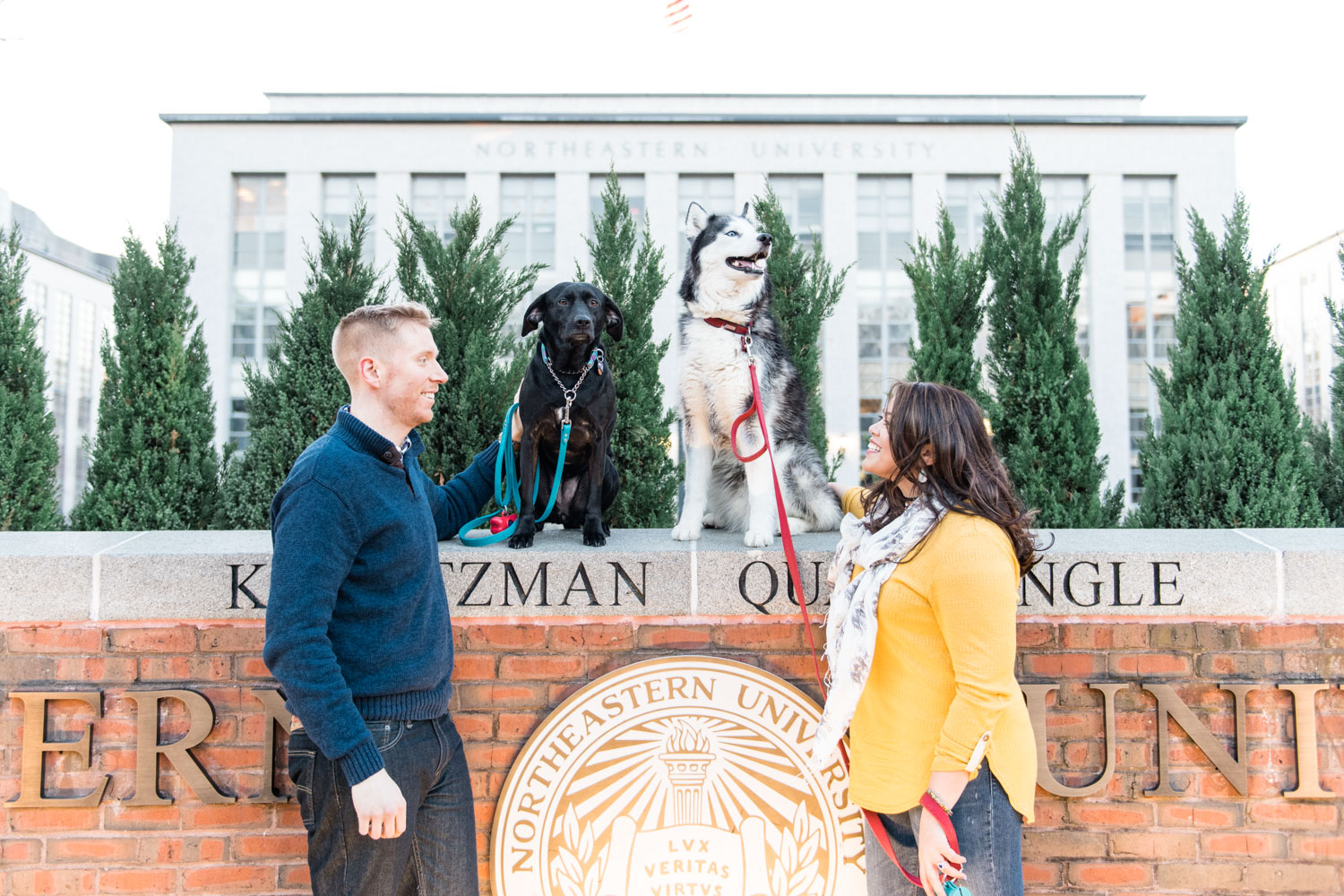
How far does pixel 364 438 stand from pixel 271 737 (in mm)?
1484

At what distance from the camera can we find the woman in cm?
189

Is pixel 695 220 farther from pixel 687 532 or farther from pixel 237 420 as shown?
pixel 237 420

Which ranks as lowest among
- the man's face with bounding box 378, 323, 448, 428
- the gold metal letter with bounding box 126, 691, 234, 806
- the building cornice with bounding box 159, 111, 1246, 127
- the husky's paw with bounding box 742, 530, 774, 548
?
the gold metal letter with bounding box 126, 691, 234, 806

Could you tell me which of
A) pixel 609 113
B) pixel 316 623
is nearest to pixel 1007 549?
pixel 316 623

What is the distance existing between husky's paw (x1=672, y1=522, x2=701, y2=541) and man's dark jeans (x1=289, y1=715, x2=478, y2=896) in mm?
1298

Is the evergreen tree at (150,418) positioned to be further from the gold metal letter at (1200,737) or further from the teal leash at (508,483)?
the gold metal letter at (1200,737)

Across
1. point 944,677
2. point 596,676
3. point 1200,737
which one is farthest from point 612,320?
point 1200,737

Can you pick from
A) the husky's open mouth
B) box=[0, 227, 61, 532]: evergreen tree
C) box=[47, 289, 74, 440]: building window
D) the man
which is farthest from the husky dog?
box=[47, 289, 74, 440]: building window

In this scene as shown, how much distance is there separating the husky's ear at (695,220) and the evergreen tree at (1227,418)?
6.55 meters

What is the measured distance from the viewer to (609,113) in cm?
2130

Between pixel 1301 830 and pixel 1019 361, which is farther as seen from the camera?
pixel 1019 361

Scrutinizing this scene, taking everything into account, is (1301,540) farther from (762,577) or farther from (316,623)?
(316,623)

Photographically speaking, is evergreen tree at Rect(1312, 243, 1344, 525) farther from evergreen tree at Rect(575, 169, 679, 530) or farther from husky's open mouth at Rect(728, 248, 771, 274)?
husky's open mouth at Rect(728, 248, 771, 274)

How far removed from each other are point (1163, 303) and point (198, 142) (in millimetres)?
26112
